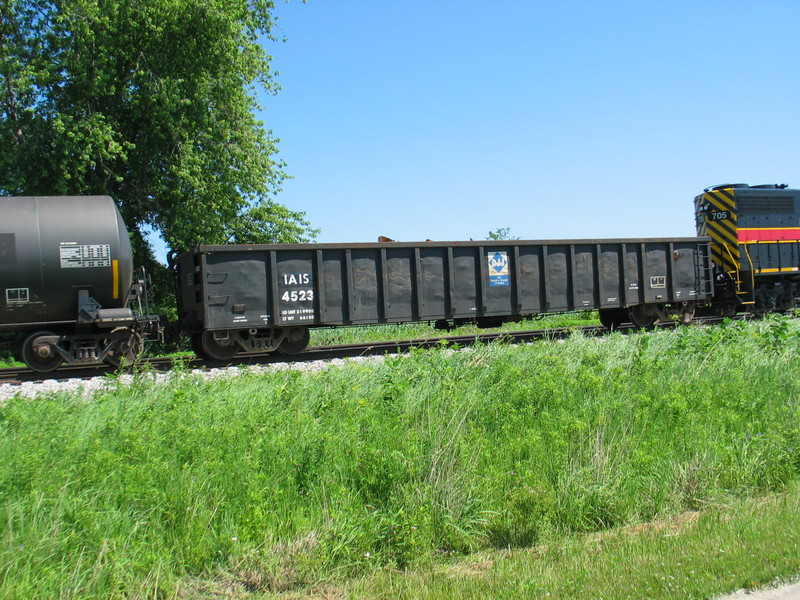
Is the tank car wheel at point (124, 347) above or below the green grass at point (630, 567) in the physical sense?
above

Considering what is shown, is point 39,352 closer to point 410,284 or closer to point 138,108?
point 410,284

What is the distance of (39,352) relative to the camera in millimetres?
11922

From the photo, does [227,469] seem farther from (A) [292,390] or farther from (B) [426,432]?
(A) [292,390]

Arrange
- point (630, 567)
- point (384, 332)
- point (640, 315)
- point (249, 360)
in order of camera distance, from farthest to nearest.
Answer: point (384, 332) < point (640, 315) < point (249, 360) < point (630, 567)

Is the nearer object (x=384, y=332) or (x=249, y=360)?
(x=249, y=360)

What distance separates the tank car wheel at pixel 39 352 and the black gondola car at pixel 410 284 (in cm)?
286

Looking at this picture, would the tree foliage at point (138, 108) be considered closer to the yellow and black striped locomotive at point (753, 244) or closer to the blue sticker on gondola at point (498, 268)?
the blue sticker on gondola at point (498, 268)

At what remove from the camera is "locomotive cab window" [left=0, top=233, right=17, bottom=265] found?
1159 cm

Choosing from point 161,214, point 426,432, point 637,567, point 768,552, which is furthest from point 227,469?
point 161,214

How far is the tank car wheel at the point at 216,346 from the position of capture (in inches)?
534

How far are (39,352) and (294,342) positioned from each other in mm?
5057

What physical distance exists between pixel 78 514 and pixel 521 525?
3298 millimetres

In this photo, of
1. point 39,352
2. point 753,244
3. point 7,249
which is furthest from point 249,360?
point 753,244

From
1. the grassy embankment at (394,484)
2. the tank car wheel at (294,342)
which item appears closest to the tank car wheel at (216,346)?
the tank car wheel at (294,342)
